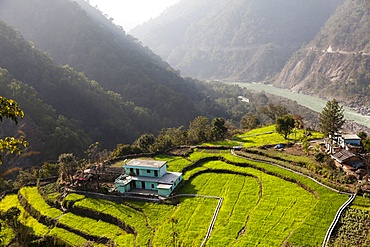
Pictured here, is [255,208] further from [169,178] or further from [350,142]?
[350,142]

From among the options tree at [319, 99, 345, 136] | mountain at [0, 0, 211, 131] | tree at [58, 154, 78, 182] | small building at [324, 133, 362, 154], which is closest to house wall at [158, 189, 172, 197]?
tree at [58, 154, 78, 182]

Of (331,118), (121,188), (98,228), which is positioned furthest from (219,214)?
(331,118)

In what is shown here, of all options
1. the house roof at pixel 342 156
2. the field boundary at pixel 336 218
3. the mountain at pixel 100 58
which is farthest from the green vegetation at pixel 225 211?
the mountain at pixel 100 58

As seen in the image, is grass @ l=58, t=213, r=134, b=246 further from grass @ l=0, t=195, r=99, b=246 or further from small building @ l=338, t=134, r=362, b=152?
small building @ l=338, t=134, r=362, b=152

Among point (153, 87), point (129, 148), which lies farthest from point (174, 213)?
point (153, 87)

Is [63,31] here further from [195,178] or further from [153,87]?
[195,178]
